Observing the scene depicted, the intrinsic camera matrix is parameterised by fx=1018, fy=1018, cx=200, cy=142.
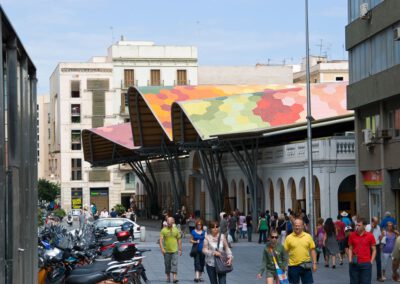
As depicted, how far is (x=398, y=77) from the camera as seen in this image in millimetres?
35344

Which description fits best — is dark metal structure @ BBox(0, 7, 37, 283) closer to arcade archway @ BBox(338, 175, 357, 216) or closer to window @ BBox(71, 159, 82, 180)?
arcade archway @ BBox(338, 175, 357, 216)

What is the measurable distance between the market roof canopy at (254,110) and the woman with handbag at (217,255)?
3658 cm

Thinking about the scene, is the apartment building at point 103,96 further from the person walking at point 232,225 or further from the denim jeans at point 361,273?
the denim jeans at point 361,273

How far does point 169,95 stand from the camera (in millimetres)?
69562

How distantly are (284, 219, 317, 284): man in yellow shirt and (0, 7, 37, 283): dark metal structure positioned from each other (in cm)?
737

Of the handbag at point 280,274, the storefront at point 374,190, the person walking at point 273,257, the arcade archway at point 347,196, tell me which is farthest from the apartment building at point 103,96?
the handbag at point 280,274

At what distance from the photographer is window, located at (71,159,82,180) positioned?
10775 centimetres

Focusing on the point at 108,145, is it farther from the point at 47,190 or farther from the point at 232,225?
the point at 232,225

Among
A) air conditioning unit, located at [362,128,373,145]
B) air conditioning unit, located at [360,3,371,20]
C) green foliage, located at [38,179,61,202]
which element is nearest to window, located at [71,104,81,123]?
green foliage, located at [38,179,61,202]

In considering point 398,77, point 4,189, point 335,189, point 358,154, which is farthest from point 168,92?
point 4,189

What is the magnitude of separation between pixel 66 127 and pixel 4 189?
330 feet

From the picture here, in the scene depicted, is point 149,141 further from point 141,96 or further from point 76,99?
point 76,99

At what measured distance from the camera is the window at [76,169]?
10775 centimetres

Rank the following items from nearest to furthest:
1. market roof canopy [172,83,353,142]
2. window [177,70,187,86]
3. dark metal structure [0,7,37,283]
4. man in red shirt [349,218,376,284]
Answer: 1. dark metal structure [0,7,37,283]
2. man in red shirt [349,218,376,284]
3. market roof canopy [172,83,353,142]
4. window [177,70,187,86]
